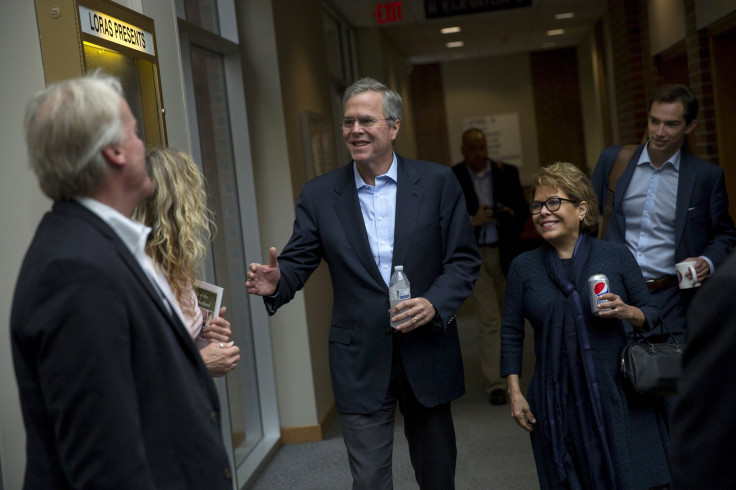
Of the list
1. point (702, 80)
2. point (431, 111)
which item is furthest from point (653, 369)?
point (431, 111)

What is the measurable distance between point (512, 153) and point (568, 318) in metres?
14.4

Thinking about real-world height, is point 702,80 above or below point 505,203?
above

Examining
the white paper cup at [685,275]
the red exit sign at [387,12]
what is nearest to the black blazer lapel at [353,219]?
the white paper cup at [685,275]

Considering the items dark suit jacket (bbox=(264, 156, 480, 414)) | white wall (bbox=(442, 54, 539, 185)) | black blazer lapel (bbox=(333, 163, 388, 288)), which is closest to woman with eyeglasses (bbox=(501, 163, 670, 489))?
dark suit jacket (bbox=(264, 156, 480, 414))

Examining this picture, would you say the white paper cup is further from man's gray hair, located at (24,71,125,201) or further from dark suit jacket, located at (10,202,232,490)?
man's gray hair, located at (24,71,125,201)

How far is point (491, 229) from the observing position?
6.54 metres

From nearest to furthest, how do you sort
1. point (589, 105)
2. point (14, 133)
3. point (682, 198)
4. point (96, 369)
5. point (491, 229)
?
1. point (96, 369)
2. point (14, 133)
3. point (682, 198)
4. point (491, 229)
5. point (589, 105)

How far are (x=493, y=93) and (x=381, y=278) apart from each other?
569 inches

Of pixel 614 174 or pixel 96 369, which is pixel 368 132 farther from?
pixel 96 369

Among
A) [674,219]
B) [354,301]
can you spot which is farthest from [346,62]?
[354,301]

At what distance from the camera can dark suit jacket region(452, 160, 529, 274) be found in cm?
646

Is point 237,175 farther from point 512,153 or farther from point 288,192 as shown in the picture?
point 512,153

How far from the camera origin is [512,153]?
678 inches

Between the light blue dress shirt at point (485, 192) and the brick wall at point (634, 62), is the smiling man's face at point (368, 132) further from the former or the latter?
the brick wall at point (634, 62)
